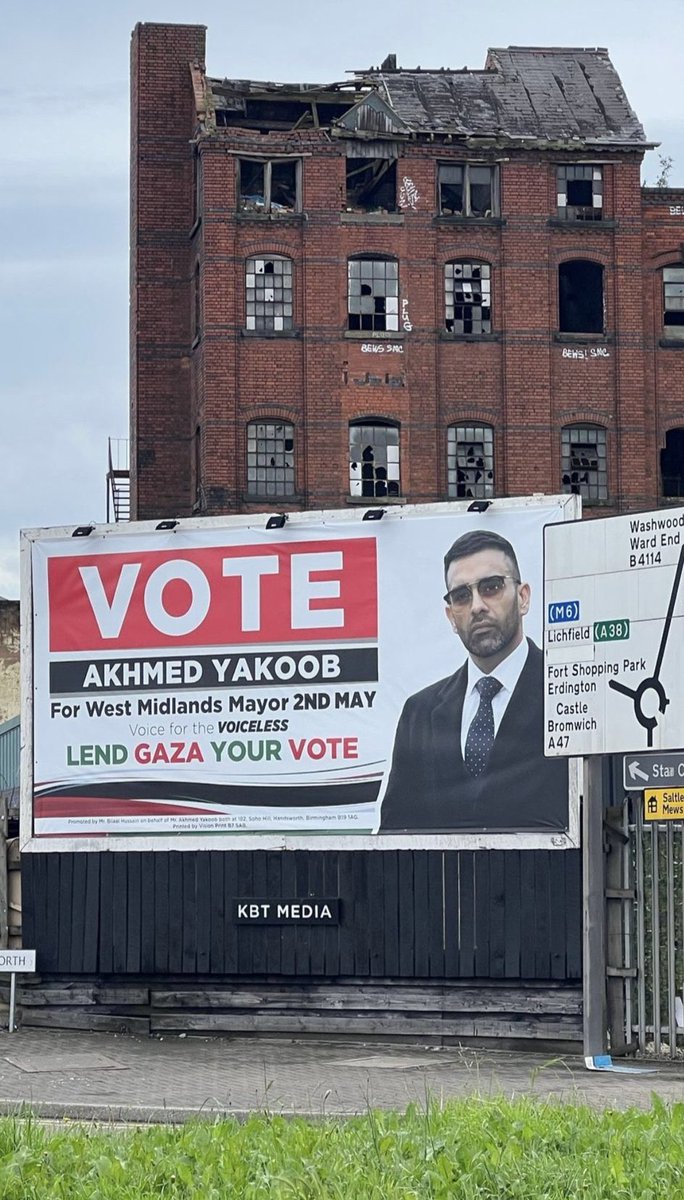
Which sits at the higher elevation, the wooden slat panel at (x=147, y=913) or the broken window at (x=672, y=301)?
the broken window at (x=672, y=301)

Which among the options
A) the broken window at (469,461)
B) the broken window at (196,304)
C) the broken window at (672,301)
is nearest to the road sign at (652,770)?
the broken window at (469,461)

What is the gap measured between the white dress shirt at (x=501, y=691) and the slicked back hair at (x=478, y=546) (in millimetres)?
742

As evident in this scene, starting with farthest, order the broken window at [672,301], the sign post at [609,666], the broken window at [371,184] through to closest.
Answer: the broken window at [672,301] → the broken window at [371,184] → the sign post at [609,666]

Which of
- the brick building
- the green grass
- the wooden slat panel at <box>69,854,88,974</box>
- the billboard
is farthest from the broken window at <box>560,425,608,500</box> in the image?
the green grass

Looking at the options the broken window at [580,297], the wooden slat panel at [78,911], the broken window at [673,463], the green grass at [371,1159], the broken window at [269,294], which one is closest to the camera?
the green grass at [371,1159]

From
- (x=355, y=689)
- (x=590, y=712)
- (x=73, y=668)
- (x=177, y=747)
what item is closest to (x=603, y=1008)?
(x=590, y=712)

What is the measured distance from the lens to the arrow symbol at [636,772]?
14578mm

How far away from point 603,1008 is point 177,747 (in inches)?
191

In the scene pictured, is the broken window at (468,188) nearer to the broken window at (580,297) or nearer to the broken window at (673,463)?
the broken window at (580,297)

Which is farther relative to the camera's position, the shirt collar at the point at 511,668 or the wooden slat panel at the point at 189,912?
the wooden slat panel at the point at 189,912

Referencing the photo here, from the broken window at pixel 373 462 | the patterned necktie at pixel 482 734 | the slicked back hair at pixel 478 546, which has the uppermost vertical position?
the broken window at pixel 373 462

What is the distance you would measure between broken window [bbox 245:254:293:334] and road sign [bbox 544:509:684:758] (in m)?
33.3

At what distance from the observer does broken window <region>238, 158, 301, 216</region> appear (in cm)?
4769

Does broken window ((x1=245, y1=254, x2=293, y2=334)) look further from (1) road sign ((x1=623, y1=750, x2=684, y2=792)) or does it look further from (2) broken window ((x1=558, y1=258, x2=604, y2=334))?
(1) road sign ((x1=623, y1=750, x2=684, y2=792))
